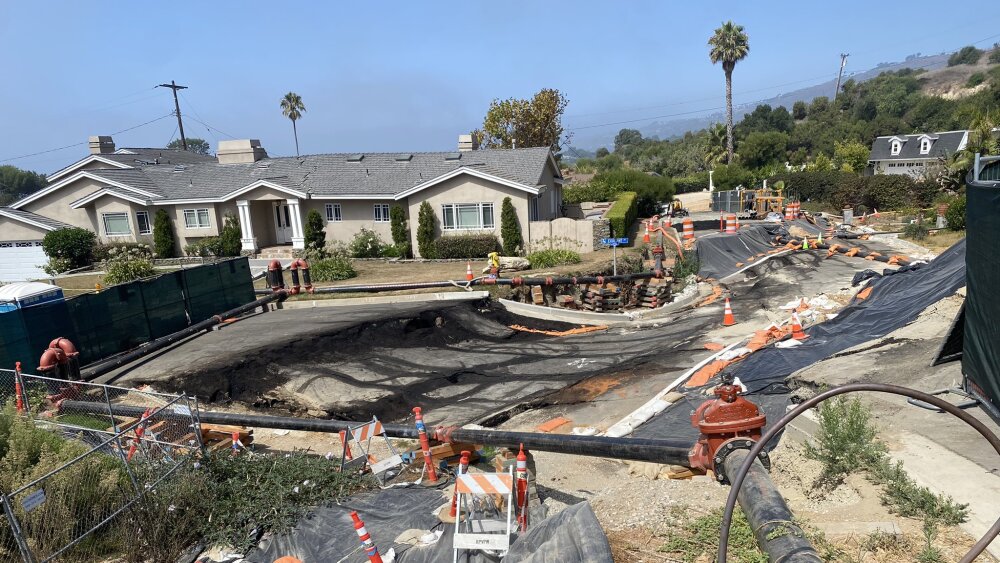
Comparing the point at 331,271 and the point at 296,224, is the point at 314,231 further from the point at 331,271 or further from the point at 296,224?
the point at 331,271

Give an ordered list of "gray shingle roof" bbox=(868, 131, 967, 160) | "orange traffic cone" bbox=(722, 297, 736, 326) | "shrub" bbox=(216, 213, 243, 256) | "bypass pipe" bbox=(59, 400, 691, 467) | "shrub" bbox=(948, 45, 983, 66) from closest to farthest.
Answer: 1. "bypass pipe" bbox=(59, 400, 691, 467)
2. "orange traffic cone" bbox=(722, 297, 736, 326)
3. "shrub" bbox=(216, 213, 243, 256)
4. "gray shingle roof" bbox=(868, 131, 967, 160)
5. "shrub" bbox=(948, 45, 983, 66)

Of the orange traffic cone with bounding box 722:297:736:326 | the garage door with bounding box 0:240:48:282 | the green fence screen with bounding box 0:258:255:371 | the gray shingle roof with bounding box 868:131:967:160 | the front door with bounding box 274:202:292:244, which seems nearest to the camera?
the green fence screen with bounding box 0:258:255:371

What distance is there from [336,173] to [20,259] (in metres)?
17.1

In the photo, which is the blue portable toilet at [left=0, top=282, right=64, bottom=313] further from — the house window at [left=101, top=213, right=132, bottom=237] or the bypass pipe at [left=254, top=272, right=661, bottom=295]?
the house window at [left=101, top=213, right=132, bottom=237]

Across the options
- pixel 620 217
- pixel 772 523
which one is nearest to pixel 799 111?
pixel 620 217

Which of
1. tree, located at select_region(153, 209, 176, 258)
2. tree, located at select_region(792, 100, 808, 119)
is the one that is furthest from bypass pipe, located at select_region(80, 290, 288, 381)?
tree, located at select_region(792, 100, 808, 119)

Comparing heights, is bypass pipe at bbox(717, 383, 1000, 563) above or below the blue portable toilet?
below

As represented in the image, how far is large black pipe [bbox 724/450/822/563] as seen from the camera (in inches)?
141

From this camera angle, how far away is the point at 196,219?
3139 cm

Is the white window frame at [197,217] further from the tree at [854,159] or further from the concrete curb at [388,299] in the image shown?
the tree at [854,159]

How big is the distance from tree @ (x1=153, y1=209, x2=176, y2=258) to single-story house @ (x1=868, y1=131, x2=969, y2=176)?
5929cm

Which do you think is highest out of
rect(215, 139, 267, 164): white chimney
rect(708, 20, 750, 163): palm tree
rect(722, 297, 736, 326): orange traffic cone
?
rect(708, 20, 750, 163): palm tree

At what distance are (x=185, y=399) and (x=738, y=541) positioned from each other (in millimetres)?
7560

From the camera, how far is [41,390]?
11938 millimetres
